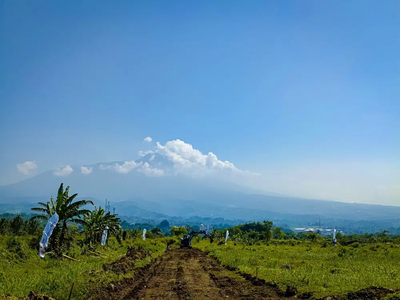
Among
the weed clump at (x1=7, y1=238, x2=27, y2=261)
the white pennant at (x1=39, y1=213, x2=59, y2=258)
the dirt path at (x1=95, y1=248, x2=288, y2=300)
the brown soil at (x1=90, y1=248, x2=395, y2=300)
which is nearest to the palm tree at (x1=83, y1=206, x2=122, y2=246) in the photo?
the white pennant at (x1=39, y1=213, x2=59, y2=258)

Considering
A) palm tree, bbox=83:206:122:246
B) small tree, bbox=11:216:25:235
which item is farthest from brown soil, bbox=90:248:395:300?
small tree, bbox=11:216:25:235

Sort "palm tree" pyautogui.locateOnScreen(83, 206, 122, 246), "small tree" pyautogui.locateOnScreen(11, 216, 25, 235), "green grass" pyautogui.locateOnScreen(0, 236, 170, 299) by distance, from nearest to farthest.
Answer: "green grass" pyautogui.locateOnScreen(0, 236, 170, 299) → "palm tree" pyautogui.locateOnScreen(83, 206, 122, 246) → "small tree" pyautogui.locateOnScreen(11, 216, 25, 235)

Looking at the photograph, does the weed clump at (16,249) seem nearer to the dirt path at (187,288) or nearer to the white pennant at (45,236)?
the white pennant at (45,236)

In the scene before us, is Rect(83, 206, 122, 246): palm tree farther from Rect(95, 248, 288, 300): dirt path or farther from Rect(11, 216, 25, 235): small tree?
Rect(11, 216, 25, 235): small tree

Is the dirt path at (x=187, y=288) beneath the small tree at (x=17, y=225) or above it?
above

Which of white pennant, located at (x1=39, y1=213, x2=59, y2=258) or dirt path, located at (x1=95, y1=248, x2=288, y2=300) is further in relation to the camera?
white pennant, located at (x1=39, y1=213, x2=59, y2=258)

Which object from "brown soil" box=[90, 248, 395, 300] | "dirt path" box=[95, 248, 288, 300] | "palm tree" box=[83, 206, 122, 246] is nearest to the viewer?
"brown soil" box=[90, 248, 395, 300]

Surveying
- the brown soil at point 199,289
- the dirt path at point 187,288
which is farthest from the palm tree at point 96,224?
the dirt path at point 187,288

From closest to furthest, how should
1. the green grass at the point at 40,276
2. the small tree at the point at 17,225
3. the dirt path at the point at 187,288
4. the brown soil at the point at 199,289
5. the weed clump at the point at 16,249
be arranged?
the green grass at the point at 40,276 < the brown soil at the point at 199,289 < the dirt path at the point at 187,288 < the weed clump at the point at 16,249 < the small tree at the point at 17,225

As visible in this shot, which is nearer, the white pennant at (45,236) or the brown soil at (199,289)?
the brown soil at (199,289)

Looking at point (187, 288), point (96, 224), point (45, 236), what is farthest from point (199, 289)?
point (96, 224)

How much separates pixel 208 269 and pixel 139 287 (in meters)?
8.87

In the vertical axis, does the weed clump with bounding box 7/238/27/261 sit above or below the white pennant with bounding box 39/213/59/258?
below

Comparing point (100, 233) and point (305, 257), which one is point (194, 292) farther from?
point (100, 233)
